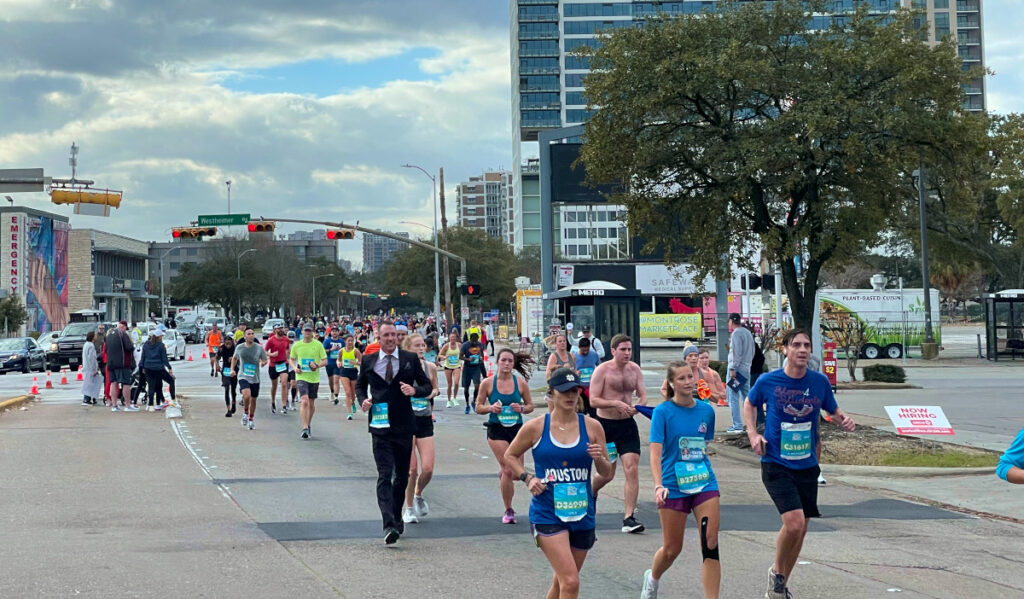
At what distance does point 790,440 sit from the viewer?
7426 millimetres

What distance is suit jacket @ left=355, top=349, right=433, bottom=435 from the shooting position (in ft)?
32.4

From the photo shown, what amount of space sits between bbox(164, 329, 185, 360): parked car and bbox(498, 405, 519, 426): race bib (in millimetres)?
40113

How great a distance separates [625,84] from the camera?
16.9 m

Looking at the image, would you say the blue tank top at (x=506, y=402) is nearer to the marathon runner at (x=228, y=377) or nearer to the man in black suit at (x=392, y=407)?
the man in black suit at (x=392, y=407)

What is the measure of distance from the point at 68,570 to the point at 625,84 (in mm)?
11404

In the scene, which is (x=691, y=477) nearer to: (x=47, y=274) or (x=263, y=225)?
(x=263, y=225)

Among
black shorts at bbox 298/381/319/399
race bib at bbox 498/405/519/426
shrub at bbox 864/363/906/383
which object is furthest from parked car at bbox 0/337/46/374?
race bib at bbox 498/405/519/426

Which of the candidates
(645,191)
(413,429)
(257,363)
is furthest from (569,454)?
(257,363)

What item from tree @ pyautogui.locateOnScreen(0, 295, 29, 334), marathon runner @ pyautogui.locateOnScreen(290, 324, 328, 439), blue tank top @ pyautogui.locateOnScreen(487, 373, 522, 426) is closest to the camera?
blue tank top @ pyautogui.locateOnScreen(487, 373, 522, 426)

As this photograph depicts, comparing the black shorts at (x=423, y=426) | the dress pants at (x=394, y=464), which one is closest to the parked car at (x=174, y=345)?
the black shorts at (x=423, y=426)

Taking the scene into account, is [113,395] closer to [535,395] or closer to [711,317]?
[535,395]

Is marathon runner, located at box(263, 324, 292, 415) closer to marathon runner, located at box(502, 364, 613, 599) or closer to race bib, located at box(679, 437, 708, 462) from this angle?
race bib, located at box(679, 437, 708, 462)

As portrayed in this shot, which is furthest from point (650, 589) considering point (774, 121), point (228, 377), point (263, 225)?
point (263, 225)

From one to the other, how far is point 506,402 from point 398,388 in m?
1.31
